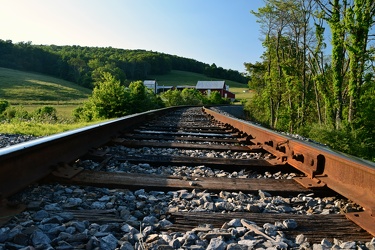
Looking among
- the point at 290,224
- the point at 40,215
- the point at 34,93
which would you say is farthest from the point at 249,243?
the point at 34,93

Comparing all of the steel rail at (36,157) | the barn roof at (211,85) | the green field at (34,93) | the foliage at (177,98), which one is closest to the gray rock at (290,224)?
the steel rail at (36,157)

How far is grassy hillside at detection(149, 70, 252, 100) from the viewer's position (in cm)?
11538

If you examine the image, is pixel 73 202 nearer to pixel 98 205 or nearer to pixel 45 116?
pixel 98 205

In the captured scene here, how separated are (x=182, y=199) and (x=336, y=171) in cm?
118

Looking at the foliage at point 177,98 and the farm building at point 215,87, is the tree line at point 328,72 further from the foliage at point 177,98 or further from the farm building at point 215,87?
the farm building at point 215,87

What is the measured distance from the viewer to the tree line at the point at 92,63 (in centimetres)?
10156

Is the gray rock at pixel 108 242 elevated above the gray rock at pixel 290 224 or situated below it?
below

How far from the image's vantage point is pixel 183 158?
12.4ft

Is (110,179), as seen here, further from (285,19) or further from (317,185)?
(285,19)

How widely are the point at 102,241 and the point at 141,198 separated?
2.49ft

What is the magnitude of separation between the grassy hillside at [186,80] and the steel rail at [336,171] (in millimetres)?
105976

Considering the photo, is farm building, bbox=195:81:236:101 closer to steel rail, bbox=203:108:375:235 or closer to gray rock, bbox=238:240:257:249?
steel rail, bbox=203:108:375:235

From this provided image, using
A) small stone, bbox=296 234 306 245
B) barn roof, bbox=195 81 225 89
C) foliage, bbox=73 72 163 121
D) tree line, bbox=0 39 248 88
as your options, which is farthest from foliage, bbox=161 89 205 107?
barn roof, bbox=195 81 225 89

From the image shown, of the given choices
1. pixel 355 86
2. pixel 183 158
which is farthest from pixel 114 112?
pixel 183 158
